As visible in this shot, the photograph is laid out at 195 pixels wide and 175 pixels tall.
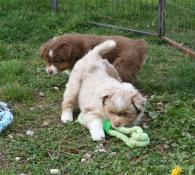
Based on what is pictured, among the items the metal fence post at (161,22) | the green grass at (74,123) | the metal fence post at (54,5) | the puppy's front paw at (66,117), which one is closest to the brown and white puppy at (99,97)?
the puppy's front paw at (66,117)

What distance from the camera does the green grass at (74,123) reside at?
4781mm

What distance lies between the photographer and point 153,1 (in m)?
10.2

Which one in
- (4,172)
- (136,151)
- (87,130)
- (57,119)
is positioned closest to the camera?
(4,172)

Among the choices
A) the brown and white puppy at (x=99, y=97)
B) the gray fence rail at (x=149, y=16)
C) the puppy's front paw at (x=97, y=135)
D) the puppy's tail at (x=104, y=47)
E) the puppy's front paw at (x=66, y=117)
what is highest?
the puppy's tail at (x=104, y=47)

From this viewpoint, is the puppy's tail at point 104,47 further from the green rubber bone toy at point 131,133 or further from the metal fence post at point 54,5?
the metal fence post at point 54,5

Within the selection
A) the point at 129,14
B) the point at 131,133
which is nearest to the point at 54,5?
the point at 129,14

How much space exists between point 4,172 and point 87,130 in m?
1.12

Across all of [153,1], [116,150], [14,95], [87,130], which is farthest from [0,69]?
[153,1]

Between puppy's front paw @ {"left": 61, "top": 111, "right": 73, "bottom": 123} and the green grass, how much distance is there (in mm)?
92

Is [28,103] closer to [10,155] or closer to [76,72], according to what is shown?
[76,72]

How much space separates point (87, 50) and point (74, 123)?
152cm

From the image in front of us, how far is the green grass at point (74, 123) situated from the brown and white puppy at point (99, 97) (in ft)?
0.49

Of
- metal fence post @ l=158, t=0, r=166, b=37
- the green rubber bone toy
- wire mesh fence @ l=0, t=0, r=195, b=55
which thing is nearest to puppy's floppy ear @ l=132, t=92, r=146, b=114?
the green rubber bone toy

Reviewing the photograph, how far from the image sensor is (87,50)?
275 inches
